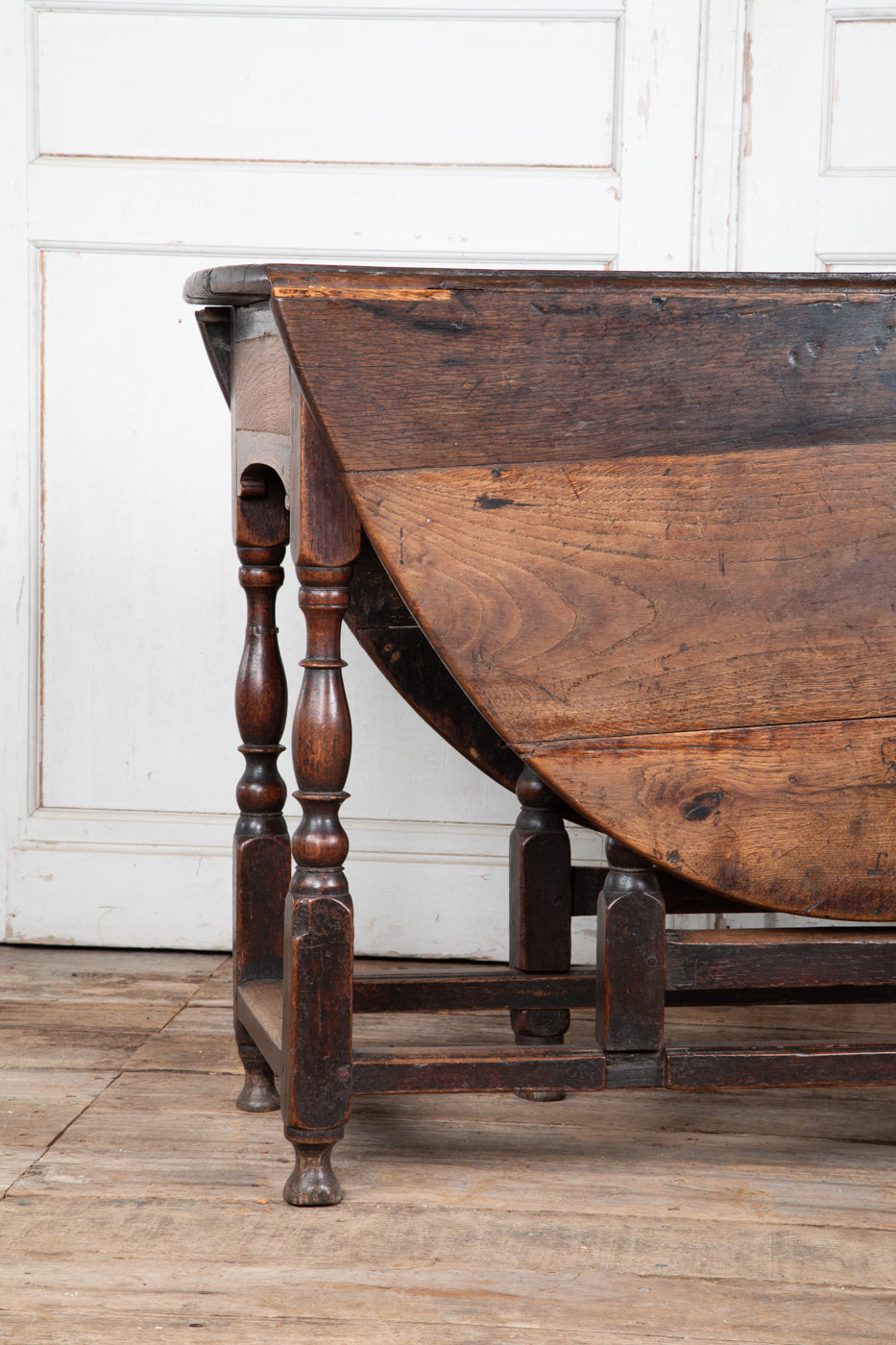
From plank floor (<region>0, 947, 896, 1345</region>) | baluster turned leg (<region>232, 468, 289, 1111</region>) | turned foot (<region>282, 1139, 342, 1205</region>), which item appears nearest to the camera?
plank floor (<region>0, 947, 896, 1345</region>)

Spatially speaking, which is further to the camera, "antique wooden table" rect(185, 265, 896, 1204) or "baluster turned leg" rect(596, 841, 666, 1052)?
"baluster turned leg" rect(596, 841, 666, 1052)

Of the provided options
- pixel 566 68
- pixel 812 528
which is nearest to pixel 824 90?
pixel 566 68

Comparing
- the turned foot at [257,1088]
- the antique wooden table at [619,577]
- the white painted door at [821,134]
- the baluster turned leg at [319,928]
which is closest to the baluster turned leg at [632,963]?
the antique wooden table at [619,577]

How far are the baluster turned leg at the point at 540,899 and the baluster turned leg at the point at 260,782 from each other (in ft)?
1.03

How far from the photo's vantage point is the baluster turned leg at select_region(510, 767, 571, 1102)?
1.75 metres

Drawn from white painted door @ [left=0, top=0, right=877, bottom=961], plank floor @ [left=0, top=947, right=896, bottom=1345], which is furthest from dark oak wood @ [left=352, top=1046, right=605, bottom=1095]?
white painted door @ [left=0, top=0, right=877, bottom=961]

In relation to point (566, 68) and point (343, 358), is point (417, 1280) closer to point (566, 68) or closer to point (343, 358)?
point (343, 358)

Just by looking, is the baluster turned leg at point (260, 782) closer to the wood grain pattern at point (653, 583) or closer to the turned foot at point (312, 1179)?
the turned foot at point (312, 1179)

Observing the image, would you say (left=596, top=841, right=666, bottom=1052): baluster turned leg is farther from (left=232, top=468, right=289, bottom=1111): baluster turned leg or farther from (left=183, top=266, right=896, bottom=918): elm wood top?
(left=232, top=468, right=289, bottom=1111): baluster turned leg

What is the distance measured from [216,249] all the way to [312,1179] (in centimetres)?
158

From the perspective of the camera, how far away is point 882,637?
1378 mm

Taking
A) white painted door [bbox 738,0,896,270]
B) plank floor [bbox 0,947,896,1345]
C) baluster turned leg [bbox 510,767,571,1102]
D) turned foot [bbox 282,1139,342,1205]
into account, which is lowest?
plank floor [bbox 0,947,896,1345]

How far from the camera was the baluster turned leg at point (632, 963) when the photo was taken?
1416 millimetres

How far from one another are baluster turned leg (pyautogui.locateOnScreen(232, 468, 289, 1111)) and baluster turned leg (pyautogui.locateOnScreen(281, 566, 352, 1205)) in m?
0.29
